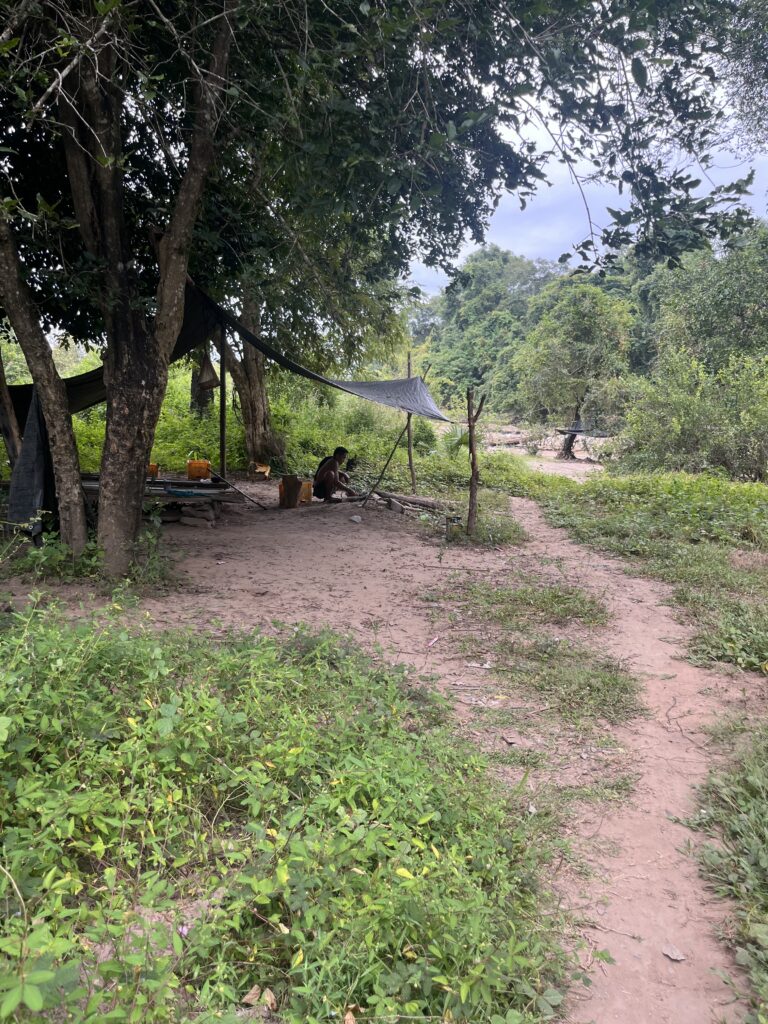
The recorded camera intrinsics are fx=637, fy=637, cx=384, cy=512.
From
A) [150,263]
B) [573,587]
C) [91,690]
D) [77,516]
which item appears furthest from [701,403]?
[91,690]

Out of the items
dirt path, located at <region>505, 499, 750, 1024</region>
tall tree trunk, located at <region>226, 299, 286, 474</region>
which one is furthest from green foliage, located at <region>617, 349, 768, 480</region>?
dirt path, located at <region>505, 499, 750, 1024</region>

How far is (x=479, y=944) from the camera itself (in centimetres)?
185

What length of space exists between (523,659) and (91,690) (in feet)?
9.28

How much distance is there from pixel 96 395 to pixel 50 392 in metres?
2.43

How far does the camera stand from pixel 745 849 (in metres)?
2.56

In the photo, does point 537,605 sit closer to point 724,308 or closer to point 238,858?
point 238,858

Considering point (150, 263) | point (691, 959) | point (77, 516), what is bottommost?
point (691, 959)

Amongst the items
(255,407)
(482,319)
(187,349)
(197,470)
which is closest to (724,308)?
(255,407)

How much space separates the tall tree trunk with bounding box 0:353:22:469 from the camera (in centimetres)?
650

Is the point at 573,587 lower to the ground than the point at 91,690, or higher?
lower

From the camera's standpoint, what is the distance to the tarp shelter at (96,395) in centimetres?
599

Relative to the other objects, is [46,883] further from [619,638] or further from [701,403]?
[701,403]

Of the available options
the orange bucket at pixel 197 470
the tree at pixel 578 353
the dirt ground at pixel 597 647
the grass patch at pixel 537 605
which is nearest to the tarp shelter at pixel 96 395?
the dirt ground at pixel 597 647

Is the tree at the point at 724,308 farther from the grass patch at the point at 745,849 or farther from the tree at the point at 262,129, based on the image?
the grass patch at the point at 745,849
